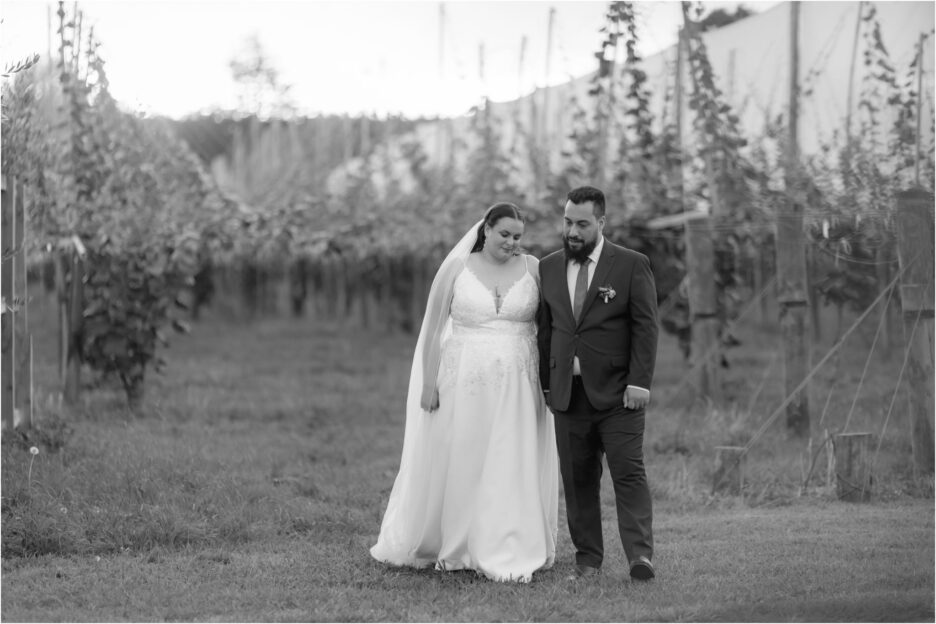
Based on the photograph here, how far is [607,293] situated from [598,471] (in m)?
0.92

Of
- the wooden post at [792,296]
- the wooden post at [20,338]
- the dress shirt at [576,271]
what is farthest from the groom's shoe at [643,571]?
the wooden post at [20,338]

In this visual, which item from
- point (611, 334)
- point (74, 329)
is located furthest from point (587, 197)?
point (74, 329)

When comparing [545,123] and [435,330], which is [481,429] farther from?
[545,123]

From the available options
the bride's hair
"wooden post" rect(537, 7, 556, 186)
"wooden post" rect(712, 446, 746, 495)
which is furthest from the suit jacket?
"wooden post" rect(537, 7, 556, 186)

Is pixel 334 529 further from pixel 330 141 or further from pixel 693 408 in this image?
pixel 330 141

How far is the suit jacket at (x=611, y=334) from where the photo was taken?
5.86m

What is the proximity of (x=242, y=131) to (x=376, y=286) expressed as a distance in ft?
47.7

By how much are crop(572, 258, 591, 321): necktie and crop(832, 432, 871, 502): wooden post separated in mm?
2883

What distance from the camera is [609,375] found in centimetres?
589

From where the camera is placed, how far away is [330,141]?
36000mm

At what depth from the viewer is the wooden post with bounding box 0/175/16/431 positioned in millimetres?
8582

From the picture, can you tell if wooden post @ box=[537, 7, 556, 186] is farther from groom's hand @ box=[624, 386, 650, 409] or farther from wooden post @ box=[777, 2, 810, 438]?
groom's hand @ box=[624, 386, 650, 409]

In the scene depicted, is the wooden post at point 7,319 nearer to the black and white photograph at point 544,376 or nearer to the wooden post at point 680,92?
the black and white photograph at point 544,376

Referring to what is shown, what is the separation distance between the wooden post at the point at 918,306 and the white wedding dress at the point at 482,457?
325 centimetres
